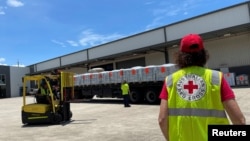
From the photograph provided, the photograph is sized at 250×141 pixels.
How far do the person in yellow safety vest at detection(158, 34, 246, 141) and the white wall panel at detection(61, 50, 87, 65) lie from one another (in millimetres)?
43206

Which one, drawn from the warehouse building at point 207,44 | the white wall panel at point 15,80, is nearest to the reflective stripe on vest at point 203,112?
the warehouse building at point 207,44

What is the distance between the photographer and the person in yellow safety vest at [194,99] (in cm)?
251

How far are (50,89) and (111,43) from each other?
87.7ft

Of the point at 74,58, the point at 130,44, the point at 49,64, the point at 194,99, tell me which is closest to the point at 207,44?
the point at 130,44

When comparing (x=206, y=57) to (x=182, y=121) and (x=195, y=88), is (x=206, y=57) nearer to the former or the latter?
(x=195, y=88)

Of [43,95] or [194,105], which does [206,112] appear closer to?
[194,105]

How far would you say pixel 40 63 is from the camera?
192ft

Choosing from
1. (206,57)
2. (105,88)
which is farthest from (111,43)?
(206,57)

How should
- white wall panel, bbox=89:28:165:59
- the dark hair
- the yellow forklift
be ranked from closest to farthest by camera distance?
1. the dark hair
2. the yellow forklift
3. white wall panel, bbox=89:28:165:59

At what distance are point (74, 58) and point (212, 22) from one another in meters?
25.2

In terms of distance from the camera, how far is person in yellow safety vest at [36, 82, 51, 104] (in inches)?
575

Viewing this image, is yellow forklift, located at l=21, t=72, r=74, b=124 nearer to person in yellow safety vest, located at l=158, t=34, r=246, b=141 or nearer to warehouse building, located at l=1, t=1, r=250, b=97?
person in yellow safety vest, located at l=158, t=34, r=246, b=141

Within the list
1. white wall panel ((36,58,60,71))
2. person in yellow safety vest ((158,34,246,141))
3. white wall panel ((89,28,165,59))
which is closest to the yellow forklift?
person in yellow safety vest ((158,34,246,141))

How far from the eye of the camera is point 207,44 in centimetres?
3145
